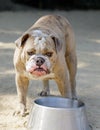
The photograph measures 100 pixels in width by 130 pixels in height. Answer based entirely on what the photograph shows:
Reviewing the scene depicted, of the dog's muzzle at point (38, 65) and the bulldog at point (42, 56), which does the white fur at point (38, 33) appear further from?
the dog's muzzle at point (38, 65)

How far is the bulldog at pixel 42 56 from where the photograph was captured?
383cm

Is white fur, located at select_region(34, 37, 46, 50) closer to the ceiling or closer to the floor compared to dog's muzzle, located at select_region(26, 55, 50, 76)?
closer to the ceiling

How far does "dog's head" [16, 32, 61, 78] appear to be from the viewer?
12.5 feet

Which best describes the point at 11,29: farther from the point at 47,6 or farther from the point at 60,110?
the point at 60,110

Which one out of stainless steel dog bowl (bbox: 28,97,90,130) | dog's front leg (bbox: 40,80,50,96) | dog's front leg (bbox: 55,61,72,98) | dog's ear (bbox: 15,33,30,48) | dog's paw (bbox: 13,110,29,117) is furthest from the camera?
dog's front leg (bbox: 40,80,50,96)

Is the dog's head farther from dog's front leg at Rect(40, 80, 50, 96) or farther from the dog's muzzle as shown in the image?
dog's front leg at Rect(40, 80, 50, 96)

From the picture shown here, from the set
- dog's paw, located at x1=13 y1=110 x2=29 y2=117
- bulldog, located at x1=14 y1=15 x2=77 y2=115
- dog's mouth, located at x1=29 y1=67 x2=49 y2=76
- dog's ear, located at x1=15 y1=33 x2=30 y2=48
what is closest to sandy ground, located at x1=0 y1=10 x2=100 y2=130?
dog's paw, located at x1=13 y1=110 x2=29 y2=117

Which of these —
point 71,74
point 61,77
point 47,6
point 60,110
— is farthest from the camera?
point 47,6

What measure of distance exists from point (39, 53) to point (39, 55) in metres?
0.02

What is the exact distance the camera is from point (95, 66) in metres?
6.65

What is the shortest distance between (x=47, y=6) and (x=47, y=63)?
10.9 m

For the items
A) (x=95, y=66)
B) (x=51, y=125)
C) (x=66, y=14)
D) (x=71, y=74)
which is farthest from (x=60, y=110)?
(x=66, y=14)

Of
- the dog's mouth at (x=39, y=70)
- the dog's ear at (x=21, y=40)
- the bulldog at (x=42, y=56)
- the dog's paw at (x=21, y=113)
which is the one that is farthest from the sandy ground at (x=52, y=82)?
the dog's ear at (x=21, y=40)

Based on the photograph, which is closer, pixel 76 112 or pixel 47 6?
pixel 76 112
